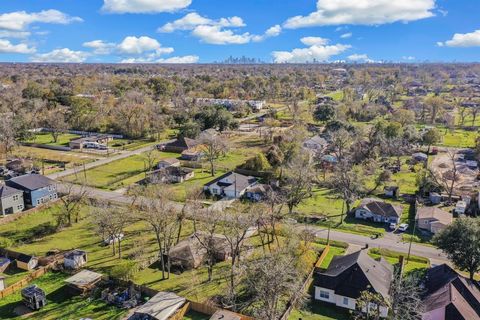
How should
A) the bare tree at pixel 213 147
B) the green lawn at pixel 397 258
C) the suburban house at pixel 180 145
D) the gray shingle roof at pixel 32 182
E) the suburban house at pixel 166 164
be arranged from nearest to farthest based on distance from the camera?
the green lawn at pixel 397 258, the gray shingle roof at pixel 32 182, the suburban house at pixel 166 164, the bare tree at pixel 213 147, the suburban house at pixel 180 145

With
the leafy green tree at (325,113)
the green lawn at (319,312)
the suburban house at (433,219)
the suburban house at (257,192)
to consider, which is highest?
the leafy green tree at (325,113)

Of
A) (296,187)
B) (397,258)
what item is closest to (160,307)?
(397,258)

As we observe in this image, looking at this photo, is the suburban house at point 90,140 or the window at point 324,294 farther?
the suburban house at point 90,140

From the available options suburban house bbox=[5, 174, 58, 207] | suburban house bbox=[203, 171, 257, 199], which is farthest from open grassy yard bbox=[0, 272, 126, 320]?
suburban house bbox=[203, 171, 257, 199]

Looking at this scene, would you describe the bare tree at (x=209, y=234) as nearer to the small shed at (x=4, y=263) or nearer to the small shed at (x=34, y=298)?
the small shed at (x=34, y=298)

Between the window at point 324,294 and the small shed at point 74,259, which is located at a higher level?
the small shed at point 74,259

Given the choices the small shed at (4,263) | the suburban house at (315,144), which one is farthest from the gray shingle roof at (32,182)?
the suburban house at (315,144)

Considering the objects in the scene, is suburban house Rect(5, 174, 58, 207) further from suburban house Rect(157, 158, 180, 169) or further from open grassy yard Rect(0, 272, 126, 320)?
open grassy yard Rect(0, 272, 126, 320)
